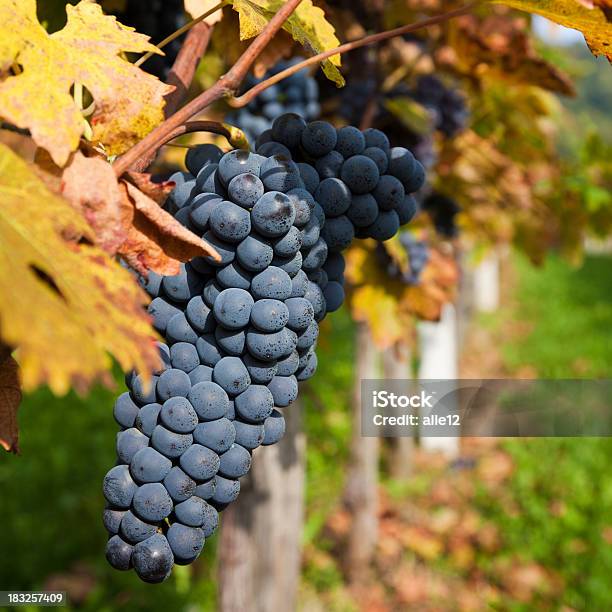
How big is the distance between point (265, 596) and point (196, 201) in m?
1.89

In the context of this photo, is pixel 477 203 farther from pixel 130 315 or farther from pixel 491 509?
pixel 491 509

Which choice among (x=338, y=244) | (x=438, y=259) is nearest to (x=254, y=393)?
(x=338, y=244)

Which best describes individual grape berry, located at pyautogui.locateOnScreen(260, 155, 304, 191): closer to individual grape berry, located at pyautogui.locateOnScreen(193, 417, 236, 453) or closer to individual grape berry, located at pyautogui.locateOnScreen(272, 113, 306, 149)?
individual grape berry, located at pyautogui.locateOnScreen(272, 113, 306, 149)

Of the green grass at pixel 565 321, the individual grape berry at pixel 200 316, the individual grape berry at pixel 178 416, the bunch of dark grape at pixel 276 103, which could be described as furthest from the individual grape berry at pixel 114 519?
the green grass at pixel 565 321

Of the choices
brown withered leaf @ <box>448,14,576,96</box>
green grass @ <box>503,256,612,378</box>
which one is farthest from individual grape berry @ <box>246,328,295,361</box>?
green grass @ <box>503,256,612,378</box>

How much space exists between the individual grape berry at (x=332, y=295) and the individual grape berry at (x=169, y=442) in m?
0.25

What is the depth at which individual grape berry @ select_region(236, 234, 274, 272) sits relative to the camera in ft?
2.25

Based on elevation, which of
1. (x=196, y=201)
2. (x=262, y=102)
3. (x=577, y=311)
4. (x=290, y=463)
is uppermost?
(x=577, y=311)

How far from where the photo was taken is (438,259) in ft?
6.16

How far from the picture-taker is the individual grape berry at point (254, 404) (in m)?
0.71

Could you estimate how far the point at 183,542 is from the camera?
2.23 ft

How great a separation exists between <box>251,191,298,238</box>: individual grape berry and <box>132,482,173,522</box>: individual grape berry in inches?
11.0
